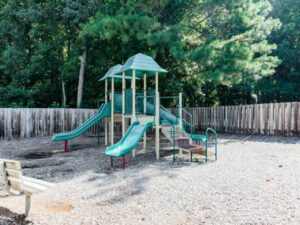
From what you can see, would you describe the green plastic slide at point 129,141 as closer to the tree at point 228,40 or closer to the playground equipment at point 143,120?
the playground equipment at point 143,120

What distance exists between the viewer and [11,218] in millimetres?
4746

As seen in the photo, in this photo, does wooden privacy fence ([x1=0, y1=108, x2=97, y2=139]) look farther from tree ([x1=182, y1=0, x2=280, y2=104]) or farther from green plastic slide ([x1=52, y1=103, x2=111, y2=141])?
tree ([x1=182, y1=0, x2=280, y2=104])

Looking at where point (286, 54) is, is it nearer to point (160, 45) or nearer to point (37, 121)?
point (160, 45)

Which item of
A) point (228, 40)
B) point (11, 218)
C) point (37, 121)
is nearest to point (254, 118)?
point (228, 40)

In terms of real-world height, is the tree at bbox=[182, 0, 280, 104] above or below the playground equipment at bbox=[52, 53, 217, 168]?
above

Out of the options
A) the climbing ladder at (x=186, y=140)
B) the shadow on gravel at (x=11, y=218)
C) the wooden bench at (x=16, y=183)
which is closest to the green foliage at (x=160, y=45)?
the climbing ladder at (x=186, y=140)

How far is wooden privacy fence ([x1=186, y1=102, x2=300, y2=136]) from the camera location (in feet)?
47.0

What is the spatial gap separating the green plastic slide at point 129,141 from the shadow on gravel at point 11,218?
3729mm

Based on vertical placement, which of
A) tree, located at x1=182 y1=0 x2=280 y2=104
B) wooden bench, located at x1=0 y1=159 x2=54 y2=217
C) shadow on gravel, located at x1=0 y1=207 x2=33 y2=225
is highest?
tree, located at x1=182 y1=0 x2=280 y2=104

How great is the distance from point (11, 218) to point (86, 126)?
813 centimetres

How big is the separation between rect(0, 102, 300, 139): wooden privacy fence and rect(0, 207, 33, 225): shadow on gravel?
1182cm

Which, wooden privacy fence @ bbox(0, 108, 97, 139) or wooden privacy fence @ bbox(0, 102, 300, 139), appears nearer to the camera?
Answer: wooden privacy fence @ bbox(0, 102, 300, 139)

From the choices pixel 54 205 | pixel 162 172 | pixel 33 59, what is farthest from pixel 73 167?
pixel 33 59

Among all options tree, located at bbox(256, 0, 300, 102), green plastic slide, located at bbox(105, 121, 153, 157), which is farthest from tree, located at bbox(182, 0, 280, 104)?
tree, located at bbox(256, 0, 300, 102)
